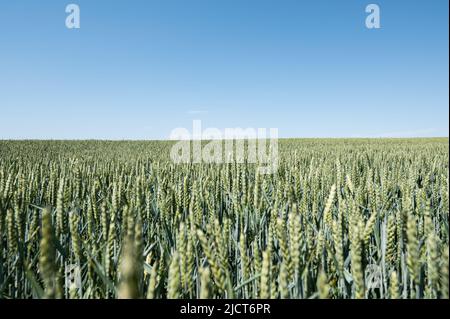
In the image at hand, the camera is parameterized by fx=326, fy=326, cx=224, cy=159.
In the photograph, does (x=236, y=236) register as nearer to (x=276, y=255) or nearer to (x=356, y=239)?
(x=276, y=255)

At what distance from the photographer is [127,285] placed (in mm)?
507
